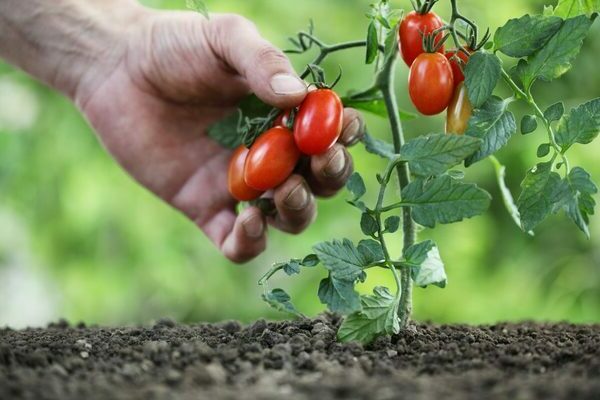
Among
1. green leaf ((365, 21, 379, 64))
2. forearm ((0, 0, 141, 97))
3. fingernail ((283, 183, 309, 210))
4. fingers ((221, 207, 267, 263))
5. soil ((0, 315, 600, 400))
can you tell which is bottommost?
soil ((0, 315, 600, 400))

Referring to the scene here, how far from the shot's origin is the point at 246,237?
1707mm

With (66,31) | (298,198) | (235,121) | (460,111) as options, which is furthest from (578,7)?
(66,31)

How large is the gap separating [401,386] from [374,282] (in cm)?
242

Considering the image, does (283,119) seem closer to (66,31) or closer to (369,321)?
(369,321)

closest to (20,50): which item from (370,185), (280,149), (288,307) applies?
(280,149)

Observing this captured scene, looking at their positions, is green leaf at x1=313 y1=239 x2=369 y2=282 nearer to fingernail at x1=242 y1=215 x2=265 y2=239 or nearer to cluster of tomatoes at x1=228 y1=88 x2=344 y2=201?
cluster of tomatoes at x1=228 y1=88 x2=344 y2=201

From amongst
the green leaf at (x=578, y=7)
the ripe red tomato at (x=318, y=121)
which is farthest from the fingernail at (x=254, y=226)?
the green leaf at (x=578, y=7)

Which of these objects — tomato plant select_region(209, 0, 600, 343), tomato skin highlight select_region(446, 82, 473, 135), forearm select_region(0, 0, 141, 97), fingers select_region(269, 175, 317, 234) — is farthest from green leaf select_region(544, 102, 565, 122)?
forearm select_region(0, 0, 141, 97)

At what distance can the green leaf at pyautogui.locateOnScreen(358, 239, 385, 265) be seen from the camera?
3.92 feet

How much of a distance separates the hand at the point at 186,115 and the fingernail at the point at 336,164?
0.4 inches

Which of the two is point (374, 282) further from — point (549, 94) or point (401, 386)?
point (401, 386)

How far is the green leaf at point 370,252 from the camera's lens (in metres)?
1.20

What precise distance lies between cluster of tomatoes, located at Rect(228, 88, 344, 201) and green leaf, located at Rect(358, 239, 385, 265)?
21 centimetres

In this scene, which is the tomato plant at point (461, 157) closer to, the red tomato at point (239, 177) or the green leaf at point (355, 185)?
the green leaf at point (355, 185)
